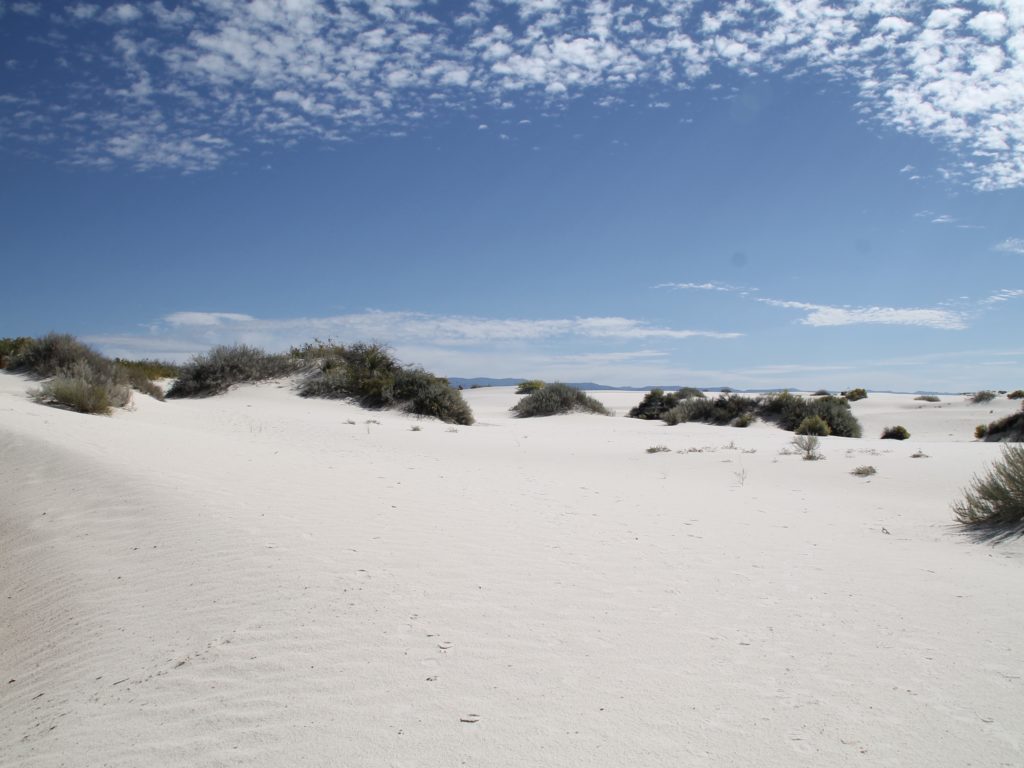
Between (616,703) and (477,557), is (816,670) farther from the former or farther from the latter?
(477,557)

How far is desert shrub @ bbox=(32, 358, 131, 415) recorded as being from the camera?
529 inches

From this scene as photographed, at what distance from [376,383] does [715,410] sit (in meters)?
11.5

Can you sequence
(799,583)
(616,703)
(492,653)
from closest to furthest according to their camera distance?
1. (616,703)
2. (492,653)
3. (799,583)

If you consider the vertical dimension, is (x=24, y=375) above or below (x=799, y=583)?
above

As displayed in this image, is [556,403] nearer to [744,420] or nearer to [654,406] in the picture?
[654,406]

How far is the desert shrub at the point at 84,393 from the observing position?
13430mm

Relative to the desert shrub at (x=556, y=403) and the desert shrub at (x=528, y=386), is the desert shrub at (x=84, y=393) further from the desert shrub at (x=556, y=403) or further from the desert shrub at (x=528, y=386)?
the desert shrub at (x=528, y=386)

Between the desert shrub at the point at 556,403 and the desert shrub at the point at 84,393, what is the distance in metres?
12.7

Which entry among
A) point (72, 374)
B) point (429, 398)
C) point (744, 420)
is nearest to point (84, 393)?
point (72, 374)

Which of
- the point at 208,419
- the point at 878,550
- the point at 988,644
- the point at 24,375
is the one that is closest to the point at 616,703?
the point at 988,644

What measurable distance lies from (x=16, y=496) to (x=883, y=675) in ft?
28.8

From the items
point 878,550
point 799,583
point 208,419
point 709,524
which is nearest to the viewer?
point 799,583

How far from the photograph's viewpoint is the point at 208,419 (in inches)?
599

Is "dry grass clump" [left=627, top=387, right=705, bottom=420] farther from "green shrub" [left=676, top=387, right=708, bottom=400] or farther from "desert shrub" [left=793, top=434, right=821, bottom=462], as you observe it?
"desert shrub" [left=793, top=434, right=821, bottom=462]
